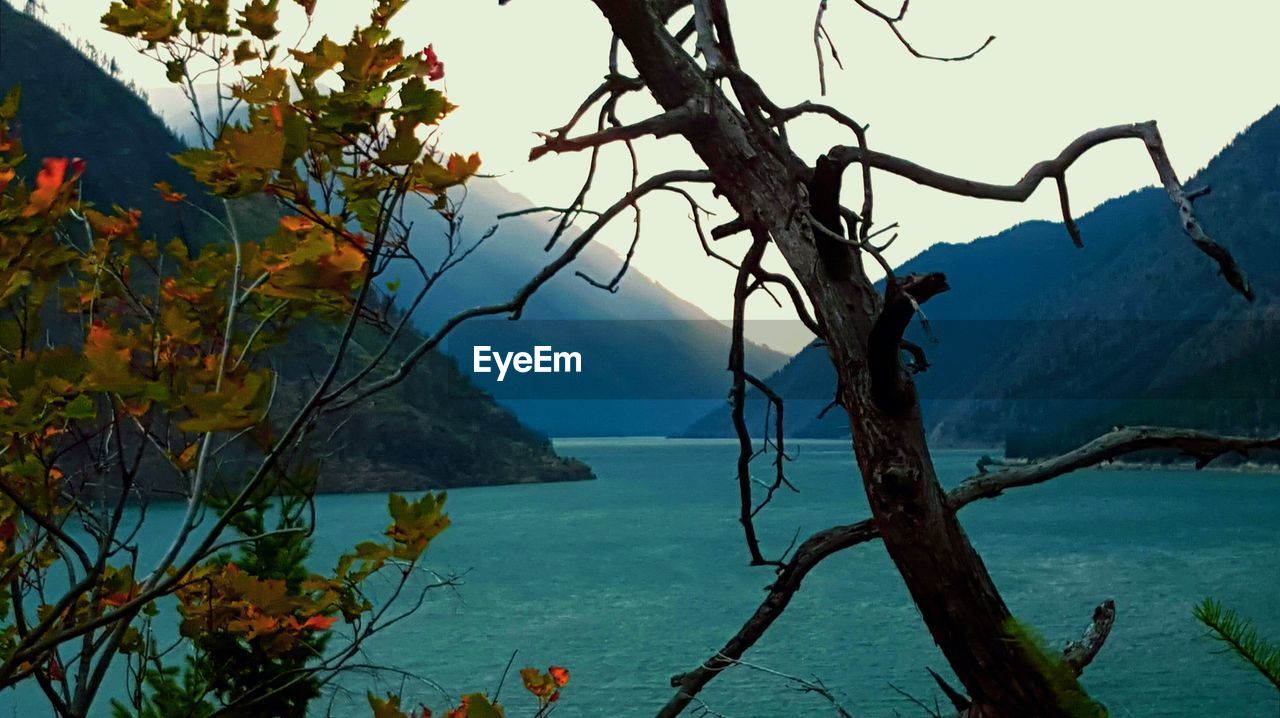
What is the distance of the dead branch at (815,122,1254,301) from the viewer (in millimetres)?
2045

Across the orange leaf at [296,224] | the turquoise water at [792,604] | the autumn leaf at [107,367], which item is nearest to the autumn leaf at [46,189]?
the orange leaf at [296,224]

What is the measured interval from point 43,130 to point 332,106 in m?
77.2

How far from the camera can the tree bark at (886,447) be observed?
2.27 m

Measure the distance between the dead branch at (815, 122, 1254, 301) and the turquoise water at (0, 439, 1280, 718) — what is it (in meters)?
12.9

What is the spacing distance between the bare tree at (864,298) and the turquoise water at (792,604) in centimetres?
1255

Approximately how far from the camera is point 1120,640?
43.4 metres

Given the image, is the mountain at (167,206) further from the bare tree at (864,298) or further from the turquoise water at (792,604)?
the bare tree at (864,298)

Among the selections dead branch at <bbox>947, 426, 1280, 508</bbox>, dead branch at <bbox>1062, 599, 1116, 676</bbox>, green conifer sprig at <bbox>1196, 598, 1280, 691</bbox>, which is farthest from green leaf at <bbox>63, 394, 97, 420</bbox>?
dead branch at <bbox>1062, 599, 1116, 676</bbox>

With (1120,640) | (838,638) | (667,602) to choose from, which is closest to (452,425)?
(667,602)

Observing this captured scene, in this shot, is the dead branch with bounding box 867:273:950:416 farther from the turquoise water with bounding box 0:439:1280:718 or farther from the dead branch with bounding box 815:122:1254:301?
the turquoise water with bounding box 0:439:1280:718

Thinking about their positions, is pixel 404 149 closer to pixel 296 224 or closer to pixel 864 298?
pixel 296 224

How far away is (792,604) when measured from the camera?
180 feet

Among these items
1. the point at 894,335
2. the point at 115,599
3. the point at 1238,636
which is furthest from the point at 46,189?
the point at 1238,636

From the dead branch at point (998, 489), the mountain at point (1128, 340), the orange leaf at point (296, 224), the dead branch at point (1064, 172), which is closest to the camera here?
the orange leaf at point (296, 224)
